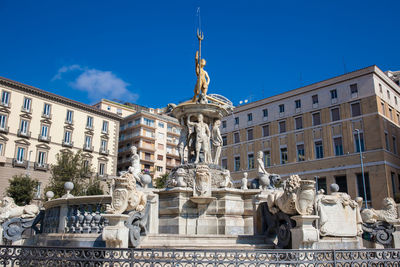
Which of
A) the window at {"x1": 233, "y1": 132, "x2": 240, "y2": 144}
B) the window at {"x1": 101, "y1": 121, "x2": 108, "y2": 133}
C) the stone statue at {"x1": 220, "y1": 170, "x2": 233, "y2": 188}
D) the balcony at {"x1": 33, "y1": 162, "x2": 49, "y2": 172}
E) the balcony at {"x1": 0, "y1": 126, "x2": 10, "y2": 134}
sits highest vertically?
the window at {"x1": 101, "y1": 121, "x2": 108, "y2": 133}

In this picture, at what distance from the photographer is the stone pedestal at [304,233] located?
757 centimetres

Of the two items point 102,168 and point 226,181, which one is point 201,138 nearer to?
point 226,181

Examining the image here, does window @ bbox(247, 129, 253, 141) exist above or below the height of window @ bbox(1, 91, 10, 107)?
below

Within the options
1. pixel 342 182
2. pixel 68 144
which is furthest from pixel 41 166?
pixel 342 182

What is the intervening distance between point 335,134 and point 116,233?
133 ft

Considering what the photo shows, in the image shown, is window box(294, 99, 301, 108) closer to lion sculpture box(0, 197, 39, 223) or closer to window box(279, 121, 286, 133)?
window box(279, 121, 286, 133)

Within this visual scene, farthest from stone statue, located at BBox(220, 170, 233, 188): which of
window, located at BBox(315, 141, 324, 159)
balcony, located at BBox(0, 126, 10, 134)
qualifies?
balcony, located at BBox(0, 126, 10, 134)

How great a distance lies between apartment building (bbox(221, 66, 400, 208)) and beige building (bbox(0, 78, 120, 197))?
19.9 metres

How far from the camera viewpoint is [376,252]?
19.5 ft

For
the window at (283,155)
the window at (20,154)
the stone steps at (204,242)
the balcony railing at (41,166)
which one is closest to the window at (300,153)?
the window at (283,155)

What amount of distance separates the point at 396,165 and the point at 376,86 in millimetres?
9350

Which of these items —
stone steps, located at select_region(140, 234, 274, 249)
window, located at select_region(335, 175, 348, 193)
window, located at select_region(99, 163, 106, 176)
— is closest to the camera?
stone steps, located at select_region(140, 234, 274, 249)

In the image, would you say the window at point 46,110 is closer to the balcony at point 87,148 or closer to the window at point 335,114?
the balcony at point 87,148

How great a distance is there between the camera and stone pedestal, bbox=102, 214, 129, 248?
7477 mm
